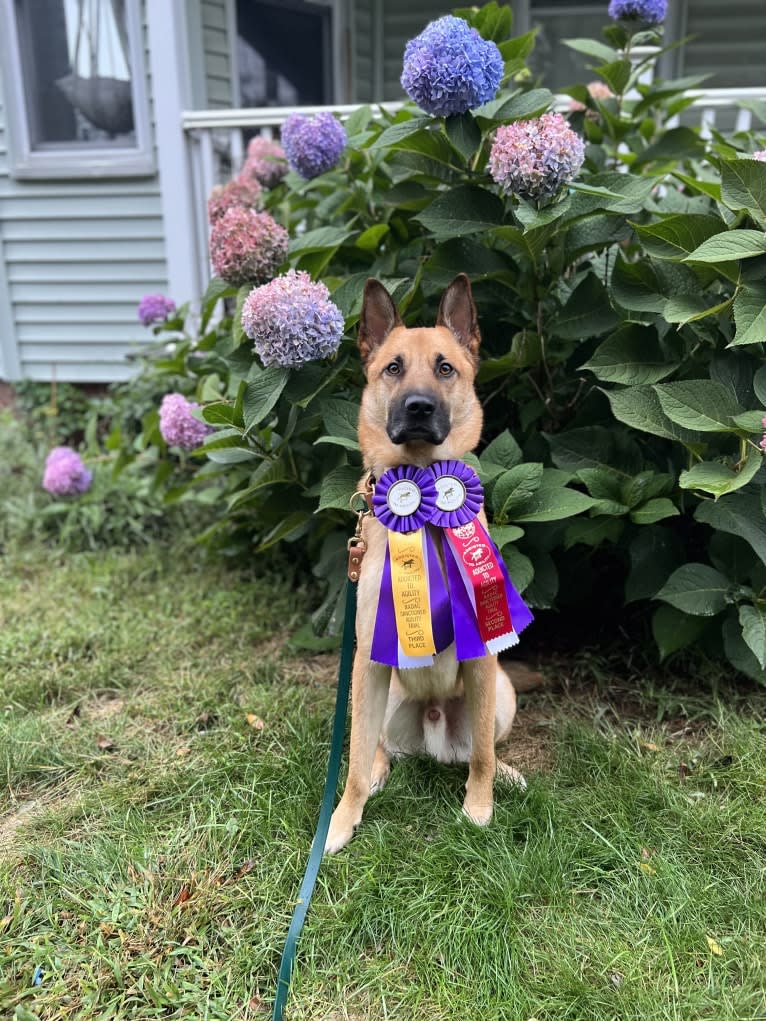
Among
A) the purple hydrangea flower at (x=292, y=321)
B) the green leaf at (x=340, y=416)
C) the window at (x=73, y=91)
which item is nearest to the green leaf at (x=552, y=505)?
the green leaf at (x=340, y=416)

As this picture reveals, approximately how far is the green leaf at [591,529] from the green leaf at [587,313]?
27.0 inches

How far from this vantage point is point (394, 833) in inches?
88.2

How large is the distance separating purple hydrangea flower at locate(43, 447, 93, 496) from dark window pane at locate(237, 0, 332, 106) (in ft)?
12.5

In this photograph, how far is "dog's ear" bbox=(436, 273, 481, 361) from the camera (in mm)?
2324

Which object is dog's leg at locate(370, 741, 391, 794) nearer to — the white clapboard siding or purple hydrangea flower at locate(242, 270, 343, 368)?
purple hydrangea flower at locate(242, 270, 343, 368)

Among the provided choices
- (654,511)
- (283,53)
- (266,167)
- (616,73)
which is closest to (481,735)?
(654,511)

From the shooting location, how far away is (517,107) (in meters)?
2.66

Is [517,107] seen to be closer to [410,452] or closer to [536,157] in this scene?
[536,157]

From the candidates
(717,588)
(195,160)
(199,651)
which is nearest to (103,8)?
(195,160)

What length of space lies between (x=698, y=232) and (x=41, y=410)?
5099 millimetres

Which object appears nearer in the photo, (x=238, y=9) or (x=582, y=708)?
(x=582, y=708)

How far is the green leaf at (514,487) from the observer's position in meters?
2.63

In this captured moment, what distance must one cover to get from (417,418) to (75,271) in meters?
5.14

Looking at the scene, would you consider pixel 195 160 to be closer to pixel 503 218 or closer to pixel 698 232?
pixel 503 218
